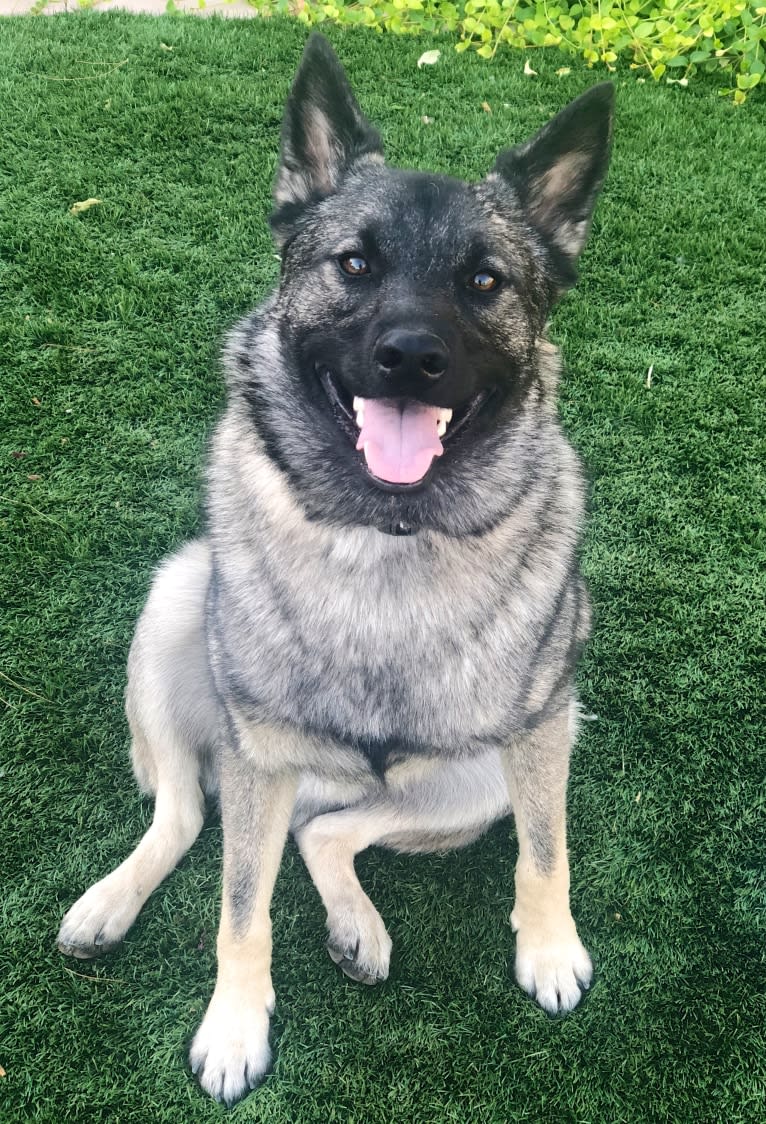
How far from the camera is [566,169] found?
2.04 m

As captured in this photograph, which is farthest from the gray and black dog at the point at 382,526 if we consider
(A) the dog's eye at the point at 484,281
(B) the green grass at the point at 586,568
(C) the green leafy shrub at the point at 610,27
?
(C) the green leafy shrub at the point at 610,27

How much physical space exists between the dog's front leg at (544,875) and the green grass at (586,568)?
69mm

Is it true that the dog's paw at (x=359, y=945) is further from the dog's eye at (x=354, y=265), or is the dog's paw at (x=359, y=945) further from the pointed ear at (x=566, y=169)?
the pointed ear at (x=566, y=169)

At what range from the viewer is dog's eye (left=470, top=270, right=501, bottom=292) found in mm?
1898

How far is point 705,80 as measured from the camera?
222 inches

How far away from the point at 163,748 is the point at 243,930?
21.9 inches

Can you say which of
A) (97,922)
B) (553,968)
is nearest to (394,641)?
(553,968)

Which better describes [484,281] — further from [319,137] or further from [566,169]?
[319,137]

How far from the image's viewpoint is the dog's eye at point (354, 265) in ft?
6.18

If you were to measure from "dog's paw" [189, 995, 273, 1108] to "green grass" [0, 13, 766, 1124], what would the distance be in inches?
1.8

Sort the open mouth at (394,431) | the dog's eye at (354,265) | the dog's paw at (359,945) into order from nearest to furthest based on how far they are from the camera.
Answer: the open mouth at (394,431) < the dog's eye at (354,265) < the dog's paw at (359,945)

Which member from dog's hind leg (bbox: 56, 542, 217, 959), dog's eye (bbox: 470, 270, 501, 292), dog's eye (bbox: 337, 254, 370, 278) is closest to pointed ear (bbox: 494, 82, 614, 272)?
dog's eye (bbox: 470, 270, 501, 292)

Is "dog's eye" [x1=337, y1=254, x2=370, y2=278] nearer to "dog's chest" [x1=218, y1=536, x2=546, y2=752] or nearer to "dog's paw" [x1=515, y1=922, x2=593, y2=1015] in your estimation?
"dog's chest" [x1=218, y1=536, x2=546, y2=752]

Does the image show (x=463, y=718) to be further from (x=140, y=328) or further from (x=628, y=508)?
(x=140, y=328)
